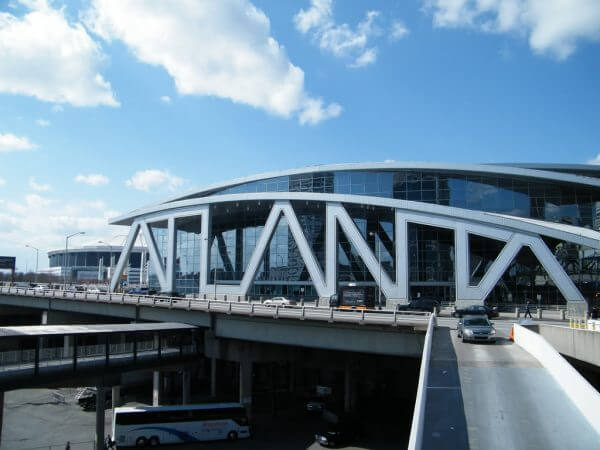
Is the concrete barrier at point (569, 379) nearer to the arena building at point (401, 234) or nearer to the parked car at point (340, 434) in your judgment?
the parked car at point (340, 434)

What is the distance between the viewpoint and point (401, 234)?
53.0 metres

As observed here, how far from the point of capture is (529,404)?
13320 mm

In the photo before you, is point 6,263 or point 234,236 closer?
point 234,236

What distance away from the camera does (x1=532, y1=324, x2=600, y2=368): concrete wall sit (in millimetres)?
20766

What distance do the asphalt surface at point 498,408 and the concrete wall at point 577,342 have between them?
3.63m

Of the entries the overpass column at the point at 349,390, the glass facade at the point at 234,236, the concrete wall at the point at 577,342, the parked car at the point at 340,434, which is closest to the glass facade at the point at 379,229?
the glass facade at the point at 234,236

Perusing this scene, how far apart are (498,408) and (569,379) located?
2.94 meters

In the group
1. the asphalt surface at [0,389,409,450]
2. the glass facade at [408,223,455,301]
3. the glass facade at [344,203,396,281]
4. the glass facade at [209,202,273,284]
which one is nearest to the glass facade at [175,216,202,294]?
the glass facade at [209,202,273,284]

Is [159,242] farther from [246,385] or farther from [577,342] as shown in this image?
[577,342]

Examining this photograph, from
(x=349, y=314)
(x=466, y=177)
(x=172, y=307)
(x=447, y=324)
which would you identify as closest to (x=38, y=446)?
(x=172, y=307)

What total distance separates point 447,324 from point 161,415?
2013 cm

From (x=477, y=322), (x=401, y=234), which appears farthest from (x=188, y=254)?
(x=477, y=322)

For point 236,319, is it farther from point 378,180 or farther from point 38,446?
point 378,180

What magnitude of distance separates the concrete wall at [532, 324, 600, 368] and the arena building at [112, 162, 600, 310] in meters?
22.1
